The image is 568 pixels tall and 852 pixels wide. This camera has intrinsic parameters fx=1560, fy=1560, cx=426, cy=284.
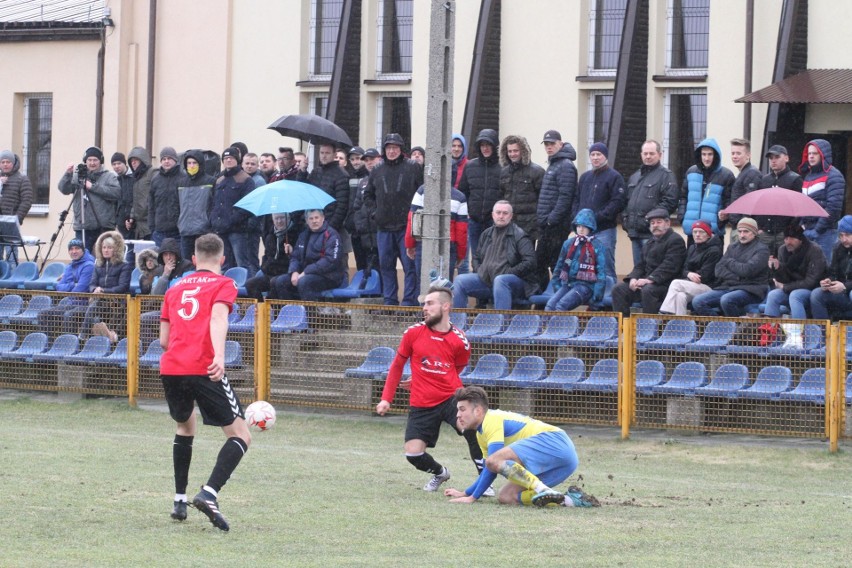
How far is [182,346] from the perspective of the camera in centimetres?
1012

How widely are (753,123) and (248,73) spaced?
981 cm

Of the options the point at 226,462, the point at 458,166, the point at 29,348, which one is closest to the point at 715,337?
the point at 458,166

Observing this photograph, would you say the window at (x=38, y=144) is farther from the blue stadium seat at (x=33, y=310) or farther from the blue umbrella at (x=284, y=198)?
the blue umbrella at (x=284, y=198)

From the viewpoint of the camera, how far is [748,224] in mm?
16359

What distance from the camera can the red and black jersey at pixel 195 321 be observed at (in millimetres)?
10070

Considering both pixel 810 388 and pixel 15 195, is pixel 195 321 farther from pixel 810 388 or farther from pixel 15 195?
pixel 15 195

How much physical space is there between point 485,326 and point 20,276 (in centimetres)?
974

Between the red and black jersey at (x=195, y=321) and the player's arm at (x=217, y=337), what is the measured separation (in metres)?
0.05

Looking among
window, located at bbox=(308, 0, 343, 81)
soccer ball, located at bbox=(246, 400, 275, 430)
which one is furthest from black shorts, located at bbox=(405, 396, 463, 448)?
window, located at bbox=(308, 0, 343, 81)

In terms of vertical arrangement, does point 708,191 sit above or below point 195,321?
above

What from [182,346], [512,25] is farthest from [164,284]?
[182,346]

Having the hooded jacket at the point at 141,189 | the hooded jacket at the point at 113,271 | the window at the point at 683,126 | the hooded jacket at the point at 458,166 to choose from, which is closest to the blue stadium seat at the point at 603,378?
the hooded jacket at the point at 458,166

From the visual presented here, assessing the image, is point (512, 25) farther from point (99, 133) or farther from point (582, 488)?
point (582, 488)

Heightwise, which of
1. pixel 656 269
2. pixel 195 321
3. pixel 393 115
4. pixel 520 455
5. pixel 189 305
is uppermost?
pixel 393 115
